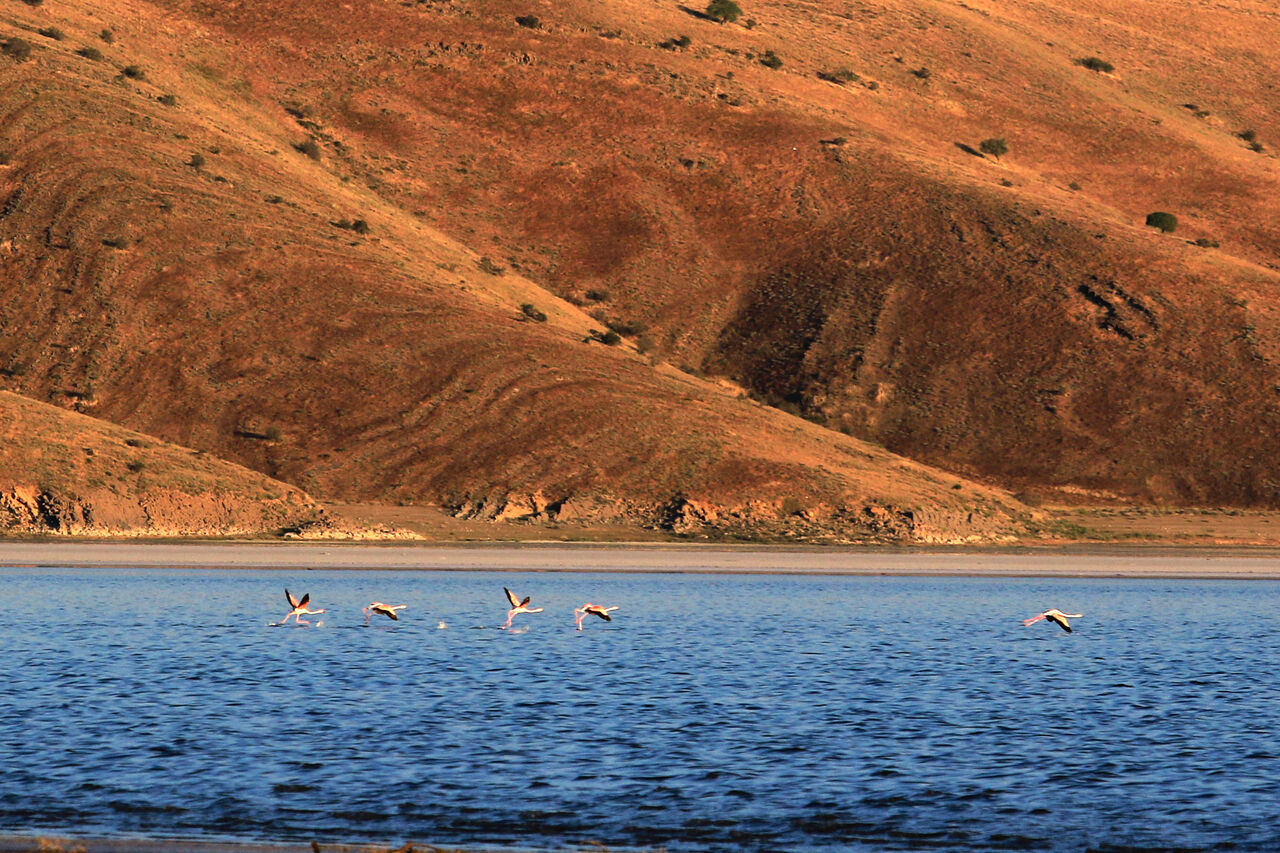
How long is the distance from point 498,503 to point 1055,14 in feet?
483

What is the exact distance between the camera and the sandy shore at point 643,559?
6206 centimetres

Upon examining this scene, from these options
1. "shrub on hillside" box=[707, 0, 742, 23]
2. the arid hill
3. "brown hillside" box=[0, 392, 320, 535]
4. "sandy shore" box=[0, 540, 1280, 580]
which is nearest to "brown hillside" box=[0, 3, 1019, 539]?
the arid hill

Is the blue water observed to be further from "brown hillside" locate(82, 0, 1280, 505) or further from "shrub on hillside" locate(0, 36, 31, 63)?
"shrub on hillside" locate(0, 36, 31, 63)

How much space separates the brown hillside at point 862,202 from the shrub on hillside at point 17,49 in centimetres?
2043

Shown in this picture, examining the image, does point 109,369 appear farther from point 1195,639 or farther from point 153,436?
point 1195,639

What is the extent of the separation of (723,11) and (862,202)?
4704cm

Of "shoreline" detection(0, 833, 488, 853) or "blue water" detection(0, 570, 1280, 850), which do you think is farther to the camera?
"blue water" detection(0, 570, 1280, 850)

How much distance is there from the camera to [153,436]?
87375 mm

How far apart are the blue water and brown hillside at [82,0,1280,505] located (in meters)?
63.7

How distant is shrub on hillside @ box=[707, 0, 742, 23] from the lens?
547ft

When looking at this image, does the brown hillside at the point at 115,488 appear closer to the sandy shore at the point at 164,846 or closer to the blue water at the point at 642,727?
the blue water at the point at 642,727

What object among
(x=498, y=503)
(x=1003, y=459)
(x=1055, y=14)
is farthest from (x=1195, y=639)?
(x=1055, y=14)

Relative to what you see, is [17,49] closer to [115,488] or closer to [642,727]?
[115,488]

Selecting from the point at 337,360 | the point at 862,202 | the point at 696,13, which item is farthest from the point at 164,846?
the point at 696,13
